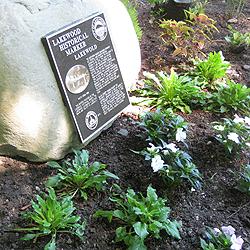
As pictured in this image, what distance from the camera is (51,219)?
241 cm

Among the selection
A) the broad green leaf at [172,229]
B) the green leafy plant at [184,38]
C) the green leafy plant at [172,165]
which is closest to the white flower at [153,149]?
the green leafy plant at [172,165]

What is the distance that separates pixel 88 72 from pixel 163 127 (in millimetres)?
654

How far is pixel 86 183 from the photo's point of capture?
107 inches

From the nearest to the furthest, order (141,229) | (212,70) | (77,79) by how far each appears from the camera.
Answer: (141,229) → (77,79) → (212,70)

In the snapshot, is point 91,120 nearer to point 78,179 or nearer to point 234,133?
point 78,179

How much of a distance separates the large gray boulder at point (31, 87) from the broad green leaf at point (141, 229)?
2.64ft

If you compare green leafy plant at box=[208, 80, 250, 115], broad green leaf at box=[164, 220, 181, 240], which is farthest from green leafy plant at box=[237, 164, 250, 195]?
green leafy plant at box=[208, 80, 250, 115]

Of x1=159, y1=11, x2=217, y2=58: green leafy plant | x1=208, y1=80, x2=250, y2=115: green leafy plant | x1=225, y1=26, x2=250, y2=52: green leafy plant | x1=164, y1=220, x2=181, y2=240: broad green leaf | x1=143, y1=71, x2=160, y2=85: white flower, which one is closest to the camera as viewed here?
x1=164, y1=220, x2=181, y2=240: broad green leaf

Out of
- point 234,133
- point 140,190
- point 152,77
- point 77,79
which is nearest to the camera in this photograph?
point 140,190

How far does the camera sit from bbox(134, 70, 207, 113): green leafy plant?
363cm

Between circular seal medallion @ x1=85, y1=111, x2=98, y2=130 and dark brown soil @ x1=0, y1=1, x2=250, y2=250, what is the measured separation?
16 centimetres

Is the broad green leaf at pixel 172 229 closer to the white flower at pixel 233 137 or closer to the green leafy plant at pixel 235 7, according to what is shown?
the white flower at pixel 233 137

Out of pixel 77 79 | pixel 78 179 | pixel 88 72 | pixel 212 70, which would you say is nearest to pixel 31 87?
pixel 77 79

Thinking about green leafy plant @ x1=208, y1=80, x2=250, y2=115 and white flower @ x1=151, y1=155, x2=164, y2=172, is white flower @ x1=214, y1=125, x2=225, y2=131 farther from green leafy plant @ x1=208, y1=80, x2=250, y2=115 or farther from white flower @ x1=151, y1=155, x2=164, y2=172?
white flower @ x1=151, y1=155, x2=164, y2=172
